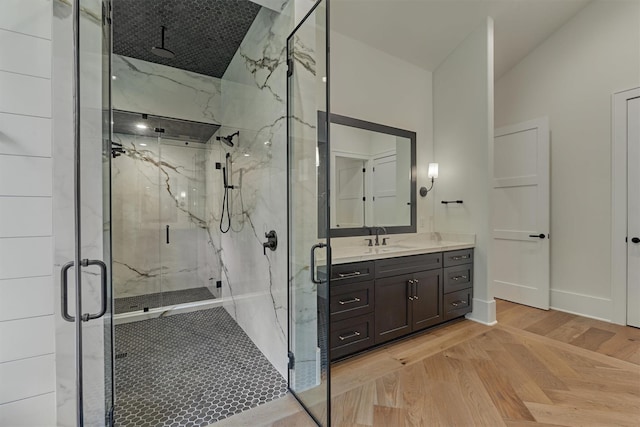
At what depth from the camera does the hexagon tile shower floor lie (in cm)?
174

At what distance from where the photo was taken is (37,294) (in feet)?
4.37

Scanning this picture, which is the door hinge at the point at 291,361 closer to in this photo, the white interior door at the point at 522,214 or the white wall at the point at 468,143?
the white wall at the point at 468,143

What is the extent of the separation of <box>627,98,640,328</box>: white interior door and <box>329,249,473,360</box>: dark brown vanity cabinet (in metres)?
1.61

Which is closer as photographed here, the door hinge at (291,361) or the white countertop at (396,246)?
the door hinge at (291,361)

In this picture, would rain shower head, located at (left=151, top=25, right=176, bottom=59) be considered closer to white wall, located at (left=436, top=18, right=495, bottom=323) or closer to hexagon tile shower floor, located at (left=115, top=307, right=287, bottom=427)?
hexagon tile shower floor, located at (left=115, top=307, right=287, bottom=427)

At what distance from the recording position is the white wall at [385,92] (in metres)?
2.99

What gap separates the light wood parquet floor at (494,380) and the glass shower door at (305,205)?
286mm

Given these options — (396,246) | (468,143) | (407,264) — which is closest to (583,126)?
(468,143)

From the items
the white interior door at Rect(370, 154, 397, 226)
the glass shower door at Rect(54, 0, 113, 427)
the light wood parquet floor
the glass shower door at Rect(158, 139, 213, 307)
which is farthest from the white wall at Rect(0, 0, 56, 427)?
the white interior door at Rect(370, 154, 397, 226)

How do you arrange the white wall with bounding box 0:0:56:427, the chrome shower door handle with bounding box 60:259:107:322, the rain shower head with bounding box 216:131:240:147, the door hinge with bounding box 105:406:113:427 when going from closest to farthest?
the chrome shower door handle with bounding box 60:259:107:322 < the white wall with bounding box 0:0:56:427 < the door hinge with bounding box 105:406:113:427 < the rain shower head with bounding box 216:131:240:147

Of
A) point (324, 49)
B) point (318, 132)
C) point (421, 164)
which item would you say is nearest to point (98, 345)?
point (318, 132)

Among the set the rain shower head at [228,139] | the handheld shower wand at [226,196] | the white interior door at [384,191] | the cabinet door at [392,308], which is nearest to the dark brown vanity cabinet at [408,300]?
the cabinet door at [392,308]

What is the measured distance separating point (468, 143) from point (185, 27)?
320 centimetres

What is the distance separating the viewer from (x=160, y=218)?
3.96m
